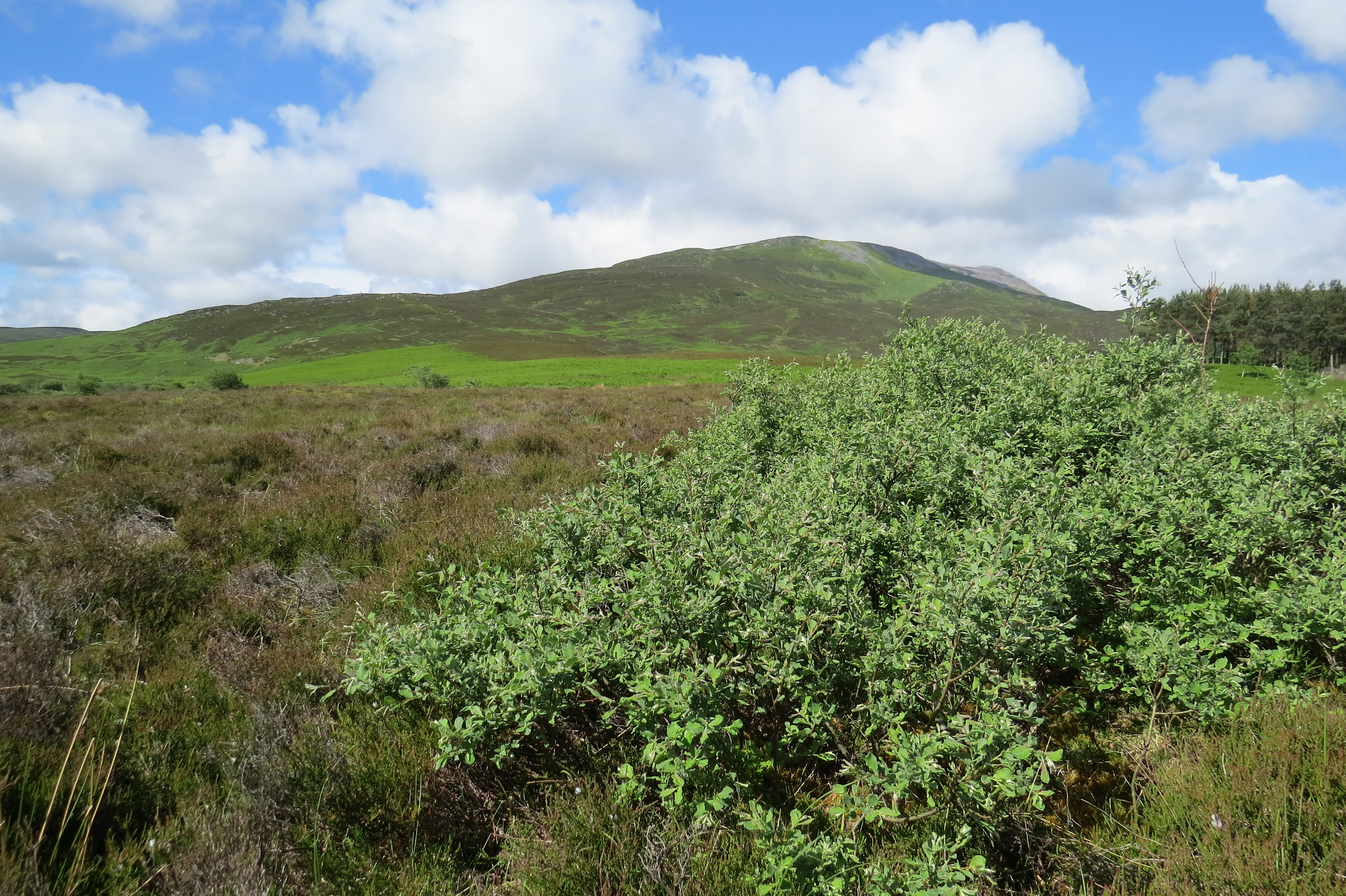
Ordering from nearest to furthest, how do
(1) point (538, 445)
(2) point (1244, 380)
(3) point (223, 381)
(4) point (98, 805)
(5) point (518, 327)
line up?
(4) point (98, 805), (1) point (538, 445), (2) point (1244, 380), (3) point (223, 381), (5) point (518, 327)

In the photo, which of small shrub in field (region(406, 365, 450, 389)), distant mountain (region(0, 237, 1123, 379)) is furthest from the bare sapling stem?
distant mountain (region(0, 237, 1123, 379))

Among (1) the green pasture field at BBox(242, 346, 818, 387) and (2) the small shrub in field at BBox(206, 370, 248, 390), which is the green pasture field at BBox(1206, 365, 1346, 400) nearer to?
(1) the green pasture field at BBox(242, 346, 818, 387)

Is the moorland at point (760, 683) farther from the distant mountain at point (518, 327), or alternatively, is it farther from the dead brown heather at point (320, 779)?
the distant mountain at point (518, 327)

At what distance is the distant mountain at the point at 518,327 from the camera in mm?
90375

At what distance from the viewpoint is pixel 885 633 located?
3.05 meters

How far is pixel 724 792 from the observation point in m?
2.38

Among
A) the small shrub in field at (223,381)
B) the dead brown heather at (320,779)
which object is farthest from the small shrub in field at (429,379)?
the dead brown heather at (320,779)

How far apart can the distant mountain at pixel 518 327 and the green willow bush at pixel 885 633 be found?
6726 cm

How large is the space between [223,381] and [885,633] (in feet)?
152

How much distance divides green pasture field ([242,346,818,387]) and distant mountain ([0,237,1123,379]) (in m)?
9.41

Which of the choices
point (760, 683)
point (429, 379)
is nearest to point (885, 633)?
point (760, 683)

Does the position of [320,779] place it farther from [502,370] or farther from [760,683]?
[502,370]

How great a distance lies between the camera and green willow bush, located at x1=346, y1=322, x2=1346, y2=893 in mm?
2652

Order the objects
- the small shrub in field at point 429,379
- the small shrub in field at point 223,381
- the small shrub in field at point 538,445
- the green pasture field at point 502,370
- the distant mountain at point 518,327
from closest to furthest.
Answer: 1. the small shrub in field at point 538,445
2. the small shrub in field at point 223,381
3. the green pasture field at point 502,370
4. the small shrub in field at point 429,379
5. the distant mountain at point 518,327
